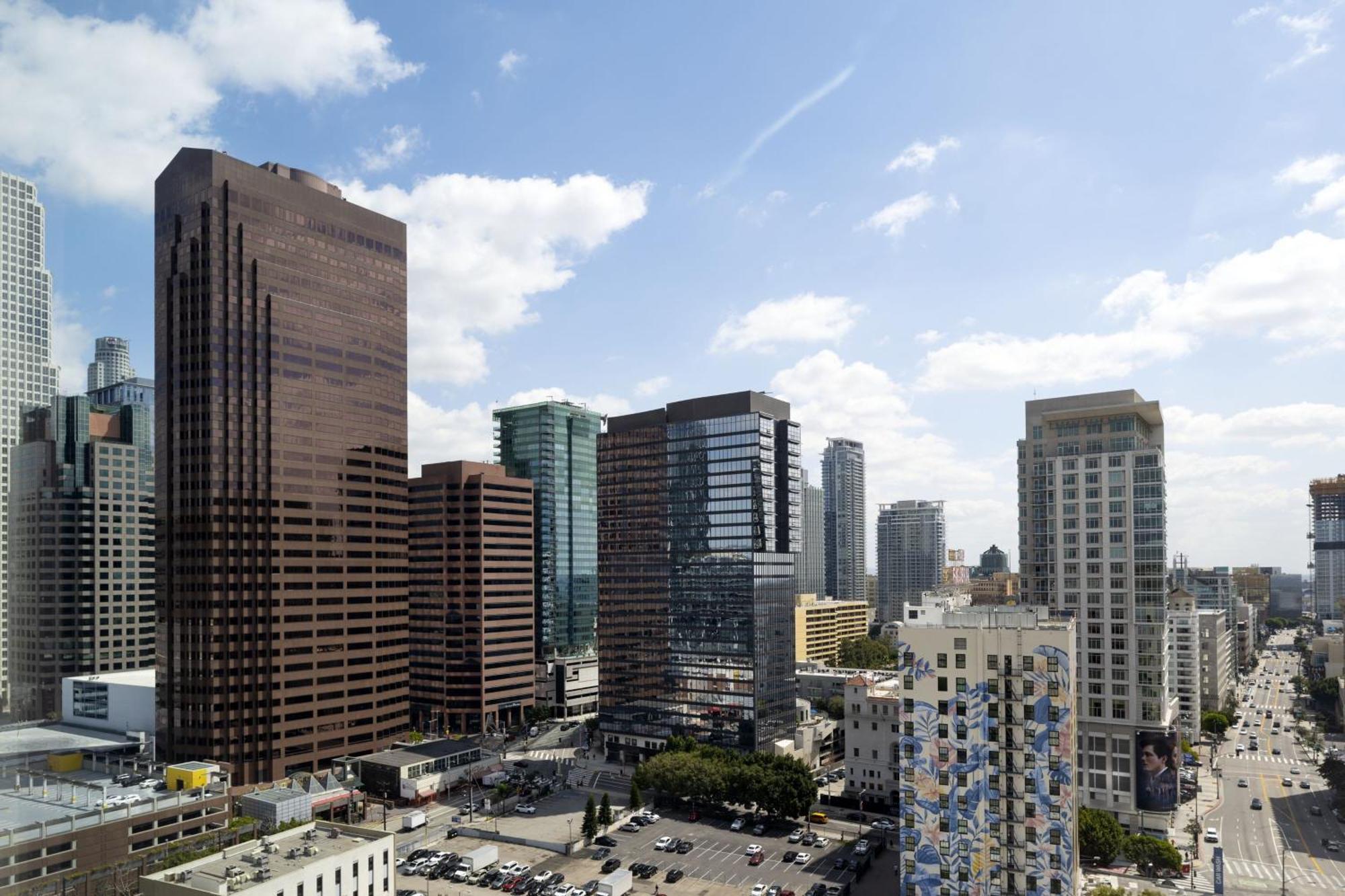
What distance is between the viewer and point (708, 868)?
90875mm

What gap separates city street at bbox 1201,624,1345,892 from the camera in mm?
91500

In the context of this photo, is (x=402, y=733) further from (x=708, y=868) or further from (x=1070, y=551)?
(x=1070, y=551)

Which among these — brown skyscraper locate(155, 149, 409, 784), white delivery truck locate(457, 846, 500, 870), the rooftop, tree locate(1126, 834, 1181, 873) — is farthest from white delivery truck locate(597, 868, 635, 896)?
the rooftop

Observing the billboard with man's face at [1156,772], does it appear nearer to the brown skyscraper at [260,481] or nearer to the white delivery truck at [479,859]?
the white delivery truck at [479,859]

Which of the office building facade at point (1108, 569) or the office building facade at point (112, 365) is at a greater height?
the office building facade at point (112, 365)

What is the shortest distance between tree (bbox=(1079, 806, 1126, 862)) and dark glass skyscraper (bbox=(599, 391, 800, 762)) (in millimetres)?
48874

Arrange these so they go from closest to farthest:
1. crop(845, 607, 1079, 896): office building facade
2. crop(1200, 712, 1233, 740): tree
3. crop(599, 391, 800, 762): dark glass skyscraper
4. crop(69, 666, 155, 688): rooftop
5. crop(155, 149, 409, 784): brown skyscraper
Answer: crop(845, 607, 1079, 896): office building facade < crop(155, 149, 409, 784): brown skyscraper < crop(69, 666, 155, 688): rooftop < crop(599, 391, 800, 762): dark glass skyscraper < crop(1200, 712, 1233, 740): tree

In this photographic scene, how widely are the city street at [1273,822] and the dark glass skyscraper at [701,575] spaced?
58885mm

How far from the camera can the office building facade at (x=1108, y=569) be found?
98125 mm

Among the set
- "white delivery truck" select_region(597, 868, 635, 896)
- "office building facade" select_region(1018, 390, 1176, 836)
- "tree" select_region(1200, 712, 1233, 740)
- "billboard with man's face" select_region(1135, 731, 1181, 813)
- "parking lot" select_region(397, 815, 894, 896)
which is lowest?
"tree" select_region(1200, 712, 1233, 740)

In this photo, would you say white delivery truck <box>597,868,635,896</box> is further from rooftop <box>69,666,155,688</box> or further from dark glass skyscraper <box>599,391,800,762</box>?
rooftop <box>69,666,155,688</box>

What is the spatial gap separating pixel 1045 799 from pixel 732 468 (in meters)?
74.9

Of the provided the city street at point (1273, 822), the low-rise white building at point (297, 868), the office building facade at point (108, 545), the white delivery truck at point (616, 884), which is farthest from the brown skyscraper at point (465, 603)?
the city street at point (1273, 822)

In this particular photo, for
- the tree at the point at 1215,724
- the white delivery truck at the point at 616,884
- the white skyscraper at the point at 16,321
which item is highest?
the white skyscraper at the point at 16,321
